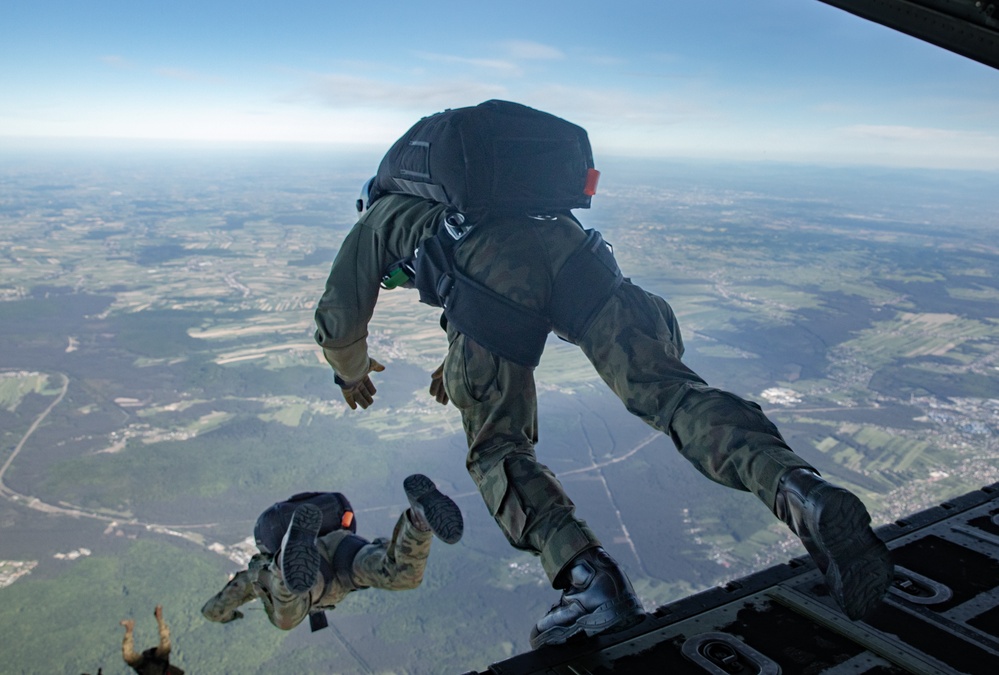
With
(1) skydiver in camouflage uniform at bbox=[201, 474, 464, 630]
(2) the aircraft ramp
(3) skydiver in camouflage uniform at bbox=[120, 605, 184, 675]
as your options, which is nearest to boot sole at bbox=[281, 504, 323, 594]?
(1) skydiver in camouflage uniform at bbox=[201, 474, 464, 630]

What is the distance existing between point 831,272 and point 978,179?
143 m

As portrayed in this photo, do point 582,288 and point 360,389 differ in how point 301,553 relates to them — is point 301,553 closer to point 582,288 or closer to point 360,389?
point 360,389

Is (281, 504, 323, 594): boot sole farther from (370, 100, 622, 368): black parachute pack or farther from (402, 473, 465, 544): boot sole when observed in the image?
(370, 100, 622, 368): black parachute pack

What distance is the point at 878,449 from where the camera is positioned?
47281 mm

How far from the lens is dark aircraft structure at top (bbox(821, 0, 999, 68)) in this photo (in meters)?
2.72

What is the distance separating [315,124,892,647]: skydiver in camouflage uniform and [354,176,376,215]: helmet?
135 millimetres

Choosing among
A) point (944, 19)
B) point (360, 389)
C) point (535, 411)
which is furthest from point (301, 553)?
point (944, 19)

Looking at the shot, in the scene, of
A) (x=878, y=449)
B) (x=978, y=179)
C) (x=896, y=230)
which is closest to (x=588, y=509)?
(x=878, y=449)

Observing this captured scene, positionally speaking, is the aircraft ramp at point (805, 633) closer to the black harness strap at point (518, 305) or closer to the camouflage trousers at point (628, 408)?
the camouflage trousers at point (628, 408)

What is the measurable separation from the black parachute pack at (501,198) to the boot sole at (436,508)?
882 millimetres

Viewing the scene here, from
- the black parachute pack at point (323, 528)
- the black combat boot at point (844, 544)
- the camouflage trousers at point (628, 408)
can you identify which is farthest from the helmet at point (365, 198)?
the black combat boot at point (844, 544)

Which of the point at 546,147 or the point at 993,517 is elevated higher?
the point at 546,147

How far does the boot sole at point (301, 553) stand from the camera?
3.22 metres

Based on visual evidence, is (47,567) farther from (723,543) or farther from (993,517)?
(993,517)
